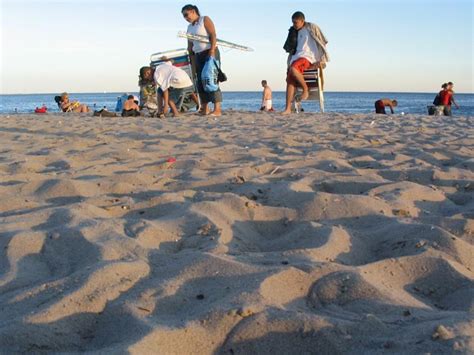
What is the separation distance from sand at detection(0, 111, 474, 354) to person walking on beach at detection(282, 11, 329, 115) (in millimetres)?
4994

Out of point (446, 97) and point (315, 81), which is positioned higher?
point (315, 81)

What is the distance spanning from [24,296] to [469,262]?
1506 mm

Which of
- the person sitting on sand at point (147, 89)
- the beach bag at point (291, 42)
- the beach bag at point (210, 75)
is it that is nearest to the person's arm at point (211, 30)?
the beach bag at point (210, 75)

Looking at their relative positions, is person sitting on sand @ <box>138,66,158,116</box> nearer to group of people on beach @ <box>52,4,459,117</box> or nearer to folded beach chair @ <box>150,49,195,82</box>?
folded beach chair @ <box>150,49,195,82</box>

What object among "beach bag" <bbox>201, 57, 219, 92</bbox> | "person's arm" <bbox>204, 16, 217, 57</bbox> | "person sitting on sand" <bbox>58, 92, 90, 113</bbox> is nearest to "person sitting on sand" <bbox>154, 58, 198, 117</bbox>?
"beach bag" <bbox>201, 57, 219, 92</bbox>

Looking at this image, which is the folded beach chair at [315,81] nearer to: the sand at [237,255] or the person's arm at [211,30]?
the person's arm at [211,30]

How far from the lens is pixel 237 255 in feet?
6.68

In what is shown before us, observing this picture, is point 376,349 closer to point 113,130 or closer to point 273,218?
point 273,218

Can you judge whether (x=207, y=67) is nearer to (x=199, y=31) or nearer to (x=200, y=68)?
(x=200, y=68)

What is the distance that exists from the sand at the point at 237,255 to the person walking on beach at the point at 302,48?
197 inches

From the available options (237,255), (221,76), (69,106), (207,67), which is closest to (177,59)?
(221,76)

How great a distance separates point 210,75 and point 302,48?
165 centimetres

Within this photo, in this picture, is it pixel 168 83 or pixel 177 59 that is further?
pixel 177 59

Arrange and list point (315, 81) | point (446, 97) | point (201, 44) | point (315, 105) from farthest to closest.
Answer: point (315, 105)
point (446, 97)
point (315, 81)
point (201, 44)
